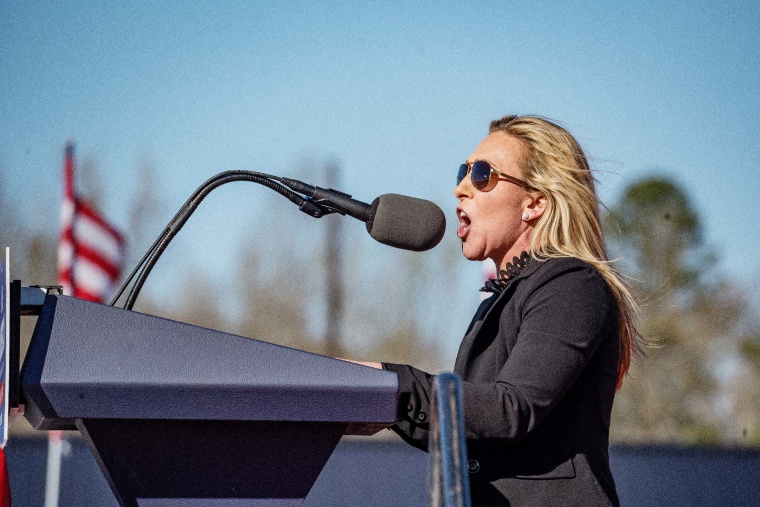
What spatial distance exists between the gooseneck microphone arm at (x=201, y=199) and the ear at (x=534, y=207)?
0.48 m

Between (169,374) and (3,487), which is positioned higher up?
(169,374)

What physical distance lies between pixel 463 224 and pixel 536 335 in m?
0.49

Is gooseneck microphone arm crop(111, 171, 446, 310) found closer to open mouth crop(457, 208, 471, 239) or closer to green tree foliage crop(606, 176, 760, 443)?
open mouth crop(457, 208, 471, 239)

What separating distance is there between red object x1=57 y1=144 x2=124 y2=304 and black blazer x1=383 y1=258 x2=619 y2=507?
3.10 meters

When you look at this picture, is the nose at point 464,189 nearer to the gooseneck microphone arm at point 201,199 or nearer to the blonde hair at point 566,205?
the blonde hair at point 566,205

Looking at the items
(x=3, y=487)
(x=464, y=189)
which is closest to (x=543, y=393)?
(x=464, y=189)

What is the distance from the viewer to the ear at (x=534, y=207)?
1.92 m

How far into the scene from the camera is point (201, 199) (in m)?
1.61

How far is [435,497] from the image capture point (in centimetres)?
102

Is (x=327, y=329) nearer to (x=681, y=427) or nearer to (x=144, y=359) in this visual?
(x=681, y=427)

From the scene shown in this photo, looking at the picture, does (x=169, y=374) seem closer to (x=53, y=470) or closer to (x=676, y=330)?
(x=53, y=470)

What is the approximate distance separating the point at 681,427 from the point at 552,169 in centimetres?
1412

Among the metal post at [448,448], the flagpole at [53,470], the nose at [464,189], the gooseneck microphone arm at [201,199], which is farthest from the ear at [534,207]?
the flagpole at [53,470]

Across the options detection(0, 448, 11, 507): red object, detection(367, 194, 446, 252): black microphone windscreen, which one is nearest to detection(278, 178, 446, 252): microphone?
detection(367, 194, 446, 252): black microphone windscreen
